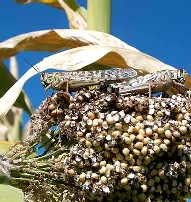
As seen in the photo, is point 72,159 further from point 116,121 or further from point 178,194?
point 178,194

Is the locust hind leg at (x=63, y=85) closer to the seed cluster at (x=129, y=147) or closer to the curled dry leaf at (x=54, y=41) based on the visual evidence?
the seed cluster at (x=129, y=147)

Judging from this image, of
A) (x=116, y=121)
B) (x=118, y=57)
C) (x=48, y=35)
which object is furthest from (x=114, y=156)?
(x=48, y=35)

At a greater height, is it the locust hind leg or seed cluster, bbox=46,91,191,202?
the locust hind leg

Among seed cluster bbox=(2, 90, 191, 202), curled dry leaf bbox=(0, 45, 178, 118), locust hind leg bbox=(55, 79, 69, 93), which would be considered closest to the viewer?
seed cluster bbox=(2, 90, 191, 202)

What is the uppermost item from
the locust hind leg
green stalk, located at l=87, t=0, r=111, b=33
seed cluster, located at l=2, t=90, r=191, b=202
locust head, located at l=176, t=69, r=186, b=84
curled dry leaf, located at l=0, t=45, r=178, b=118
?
green stalk, located at l=87, t=0, r=111, b=33

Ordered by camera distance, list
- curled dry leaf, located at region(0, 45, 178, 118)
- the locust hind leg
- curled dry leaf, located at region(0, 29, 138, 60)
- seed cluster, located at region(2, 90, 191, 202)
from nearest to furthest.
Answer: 1. seed cluster, located at region(2, 90, 191, 202)
2. the locust hind leg
3. curled dry leaf, located at region(0, 45, 178, 118)
4. curled dry leaf, located at region(0, 29, 138, 60)

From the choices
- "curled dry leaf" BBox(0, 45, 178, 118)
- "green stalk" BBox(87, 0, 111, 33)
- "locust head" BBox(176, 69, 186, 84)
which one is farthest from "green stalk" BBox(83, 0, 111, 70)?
"locust head" BBox(176, 69, 186, 84)

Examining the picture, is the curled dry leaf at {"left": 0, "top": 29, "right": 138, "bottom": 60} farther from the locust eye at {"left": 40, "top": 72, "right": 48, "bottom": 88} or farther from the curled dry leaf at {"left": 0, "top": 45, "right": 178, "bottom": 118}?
the locust eye at {"left": 40, "top": 72, "right": 48, "bottom": 88}
